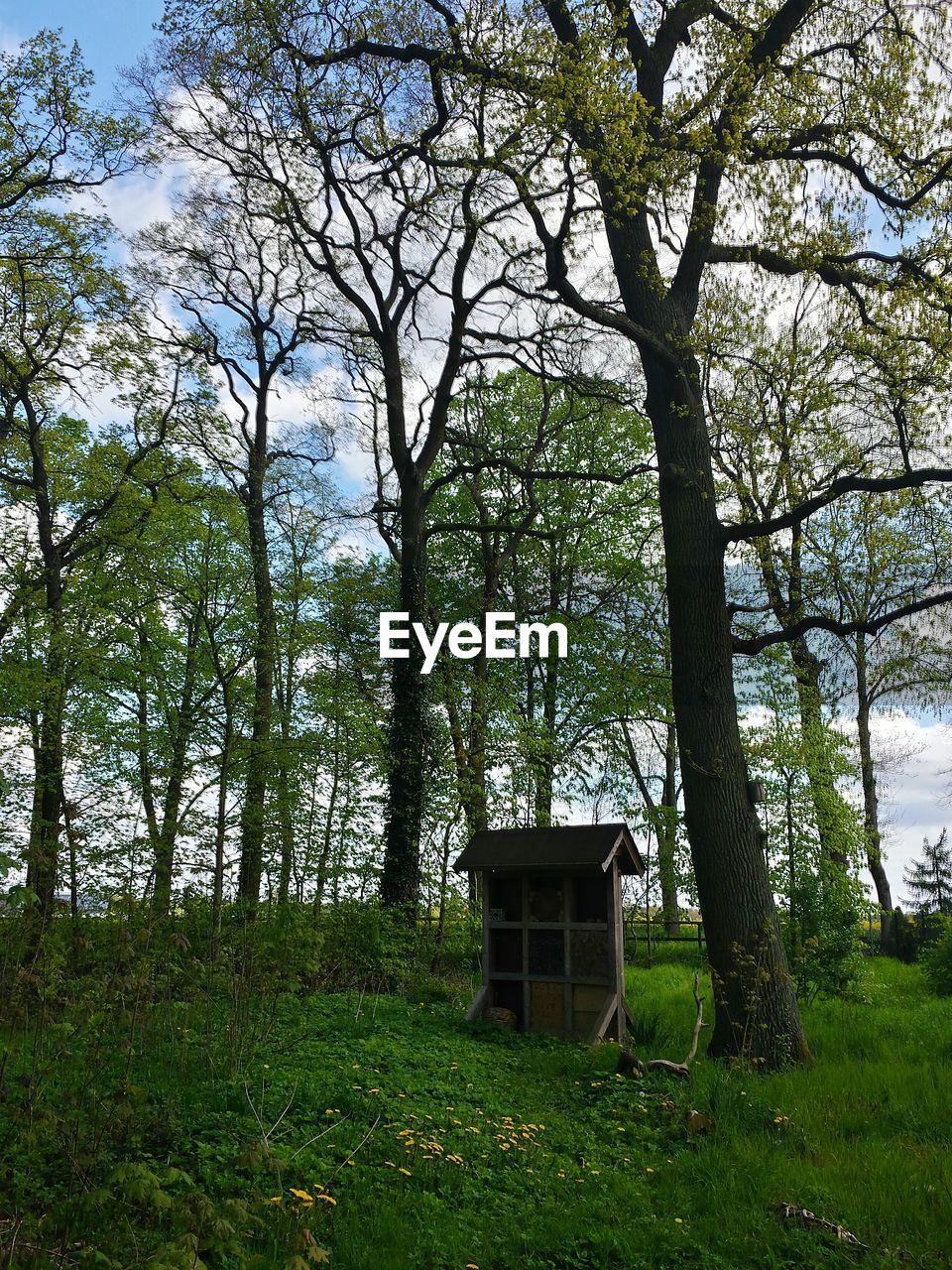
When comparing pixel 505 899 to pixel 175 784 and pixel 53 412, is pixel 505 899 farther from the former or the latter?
pixel 53 412

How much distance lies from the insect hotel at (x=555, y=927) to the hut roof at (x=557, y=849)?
0.01 m

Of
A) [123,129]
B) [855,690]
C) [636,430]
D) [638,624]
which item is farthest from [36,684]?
[855,690]

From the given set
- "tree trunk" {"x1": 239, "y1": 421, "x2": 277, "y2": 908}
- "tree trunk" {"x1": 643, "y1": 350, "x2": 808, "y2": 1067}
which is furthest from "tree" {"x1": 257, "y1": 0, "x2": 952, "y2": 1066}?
"tree trunk" {"x1": 239, "y1": 421, "x2": 277, "y2": 908}

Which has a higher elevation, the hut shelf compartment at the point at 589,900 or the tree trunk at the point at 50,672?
the tree trunk at the point at 50,672

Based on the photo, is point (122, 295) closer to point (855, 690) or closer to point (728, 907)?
point (728, 907)

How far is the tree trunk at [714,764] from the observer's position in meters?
8.38

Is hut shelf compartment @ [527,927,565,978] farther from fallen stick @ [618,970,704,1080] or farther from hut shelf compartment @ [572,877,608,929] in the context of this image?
fallen stick @ [618,970,704,1080]

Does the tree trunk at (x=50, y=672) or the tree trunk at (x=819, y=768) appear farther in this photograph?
the tree trunk at (x=819, y=768)

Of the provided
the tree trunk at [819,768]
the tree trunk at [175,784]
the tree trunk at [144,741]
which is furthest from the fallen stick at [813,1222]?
the tree trunk at [819,768]

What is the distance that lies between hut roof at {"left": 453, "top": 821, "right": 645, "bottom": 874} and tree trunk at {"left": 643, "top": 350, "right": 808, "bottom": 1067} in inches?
47.8

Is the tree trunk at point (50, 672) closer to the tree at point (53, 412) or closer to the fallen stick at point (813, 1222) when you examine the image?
the tree at point (53, 412)

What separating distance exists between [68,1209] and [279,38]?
12433 mm

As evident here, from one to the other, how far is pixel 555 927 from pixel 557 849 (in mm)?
856

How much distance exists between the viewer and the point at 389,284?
632 inches
